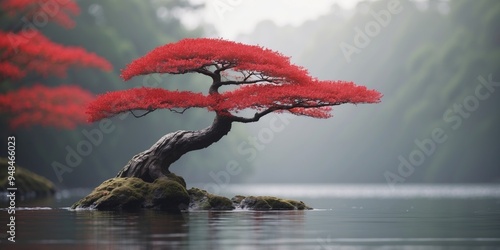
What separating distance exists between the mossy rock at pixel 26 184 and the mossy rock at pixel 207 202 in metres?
11.2

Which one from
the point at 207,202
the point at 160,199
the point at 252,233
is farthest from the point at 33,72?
the point at 252,233

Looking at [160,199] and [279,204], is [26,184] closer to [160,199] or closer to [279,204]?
[160,199]

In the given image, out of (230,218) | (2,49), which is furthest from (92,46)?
(230,218)

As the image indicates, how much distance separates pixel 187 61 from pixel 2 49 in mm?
14173

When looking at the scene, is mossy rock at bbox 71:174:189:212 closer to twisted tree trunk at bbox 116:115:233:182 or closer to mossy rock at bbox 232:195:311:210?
twisted tree trunk at bbox 116:115:233:182

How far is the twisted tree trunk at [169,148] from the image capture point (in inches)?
667

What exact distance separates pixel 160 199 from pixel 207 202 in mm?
1068

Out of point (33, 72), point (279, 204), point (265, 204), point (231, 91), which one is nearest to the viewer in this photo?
point (231, 91)

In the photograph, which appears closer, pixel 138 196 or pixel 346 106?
pixel 138 196

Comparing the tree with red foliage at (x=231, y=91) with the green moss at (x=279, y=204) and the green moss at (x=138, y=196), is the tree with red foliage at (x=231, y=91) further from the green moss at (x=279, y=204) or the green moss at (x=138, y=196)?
the green moss at (x=279, y=204)

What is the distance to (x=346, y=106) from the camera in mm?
61969

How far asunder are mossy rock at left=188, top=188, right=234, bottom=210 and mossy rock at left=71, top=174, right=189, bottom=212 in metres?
0.23

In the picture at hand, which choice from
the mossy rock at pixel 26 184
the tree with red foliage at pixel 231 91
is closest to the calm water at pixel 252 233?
the tree with red foliage at pixel 231 91

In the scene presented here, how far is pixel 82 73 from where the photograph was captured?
3328cm
